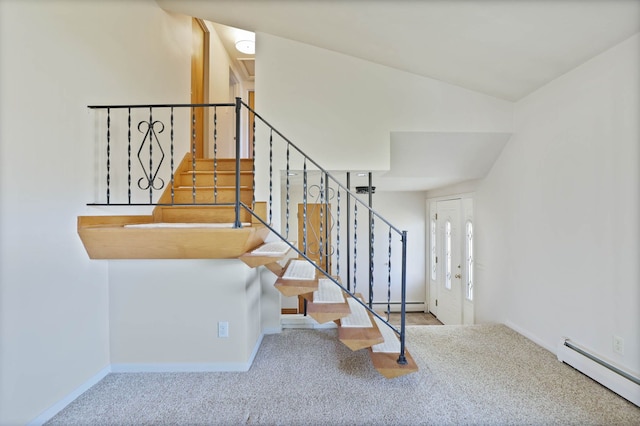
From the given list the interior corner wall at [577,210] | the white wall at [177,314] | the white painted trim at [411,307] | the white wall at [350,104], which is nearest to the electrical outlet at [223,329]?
the white wall at [177,314]

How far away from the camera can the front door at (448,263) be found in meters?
4.38

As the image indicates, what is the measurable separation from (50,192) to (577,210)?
374 centimetres

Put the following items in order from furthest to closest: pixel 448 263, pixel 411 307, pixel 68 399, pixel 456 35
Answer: pixel 411 307, pixel 448 263, pixel 456 35, pixel 68 399

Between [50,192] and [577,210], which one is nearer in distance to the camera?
[50,192]

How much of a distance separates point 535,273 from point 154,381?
3.44 meters

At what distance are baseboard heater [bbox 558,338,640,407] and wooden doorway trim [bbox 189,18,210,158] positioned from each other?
4.52 m

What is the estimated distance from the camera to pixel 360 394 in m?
2.02

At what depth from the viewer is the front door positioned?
4.38 m

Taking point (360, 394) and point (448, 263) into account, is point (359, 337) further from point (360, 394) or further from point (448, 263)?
point (448, 263)

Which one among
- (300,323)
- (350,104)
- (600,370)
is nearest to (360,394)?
(300,323)

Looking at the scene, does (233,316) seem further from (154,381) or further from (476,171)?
(476,171)

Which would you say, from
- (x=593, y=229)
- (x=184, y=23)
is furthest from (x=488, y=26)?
(x=184, y=23)

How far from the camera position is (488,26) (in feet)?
6.89

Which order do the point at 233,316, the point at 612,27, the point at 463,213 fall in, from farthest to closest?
the point at 463,213
the point at 233,316
the point at 612,27
